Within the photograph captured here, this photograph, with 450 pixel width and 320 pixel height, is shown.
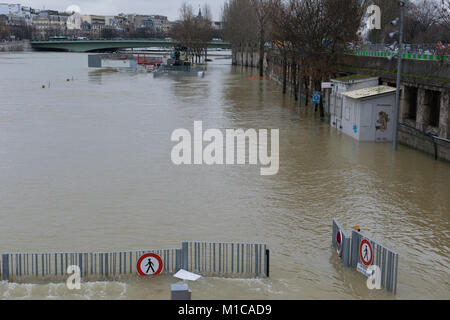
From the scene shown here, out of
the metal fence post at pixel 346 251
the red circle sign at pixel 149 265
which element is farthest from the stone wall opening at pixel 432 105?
the red circle sign at pixel 149 265

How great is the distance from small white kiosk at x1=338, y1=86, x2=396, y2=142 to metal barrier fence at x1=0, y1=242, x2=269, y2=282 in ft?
55.0

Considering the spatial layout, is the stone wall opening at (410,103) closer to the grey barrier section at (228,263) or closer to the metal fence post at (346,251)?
the metal fence post at (346,251)

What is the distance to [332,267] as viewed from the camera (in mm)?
13039

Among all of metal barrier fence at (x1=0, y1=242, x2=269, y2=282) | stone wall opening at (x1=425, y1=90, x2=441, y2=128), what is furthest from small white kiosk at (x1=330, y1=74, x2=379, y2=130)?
metal barrier fence at (x1=0, y1=242, x2=269, y2=282)

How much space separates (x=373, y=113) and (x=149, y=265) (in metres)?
18.5

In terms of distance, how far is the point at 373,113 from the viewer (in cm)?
2812

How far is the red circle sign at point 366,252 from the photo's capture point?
39.3 feet

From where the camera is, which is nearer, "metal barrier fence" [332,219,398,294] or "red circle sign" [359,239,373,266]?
"metal barrier fence" [332,219,398,294]

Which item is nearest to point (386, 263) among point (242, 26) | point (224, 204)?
point (224, 204)

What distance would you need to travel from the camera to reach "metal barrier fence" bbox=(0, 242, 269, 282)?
39.5ft

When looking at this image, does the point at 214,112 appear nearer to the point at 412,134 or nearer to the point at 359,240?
the point at 412,134

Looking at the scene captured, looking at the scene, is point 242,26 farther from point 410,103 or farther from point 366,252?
point 366,252

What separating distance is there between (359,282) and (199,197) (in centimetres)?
762

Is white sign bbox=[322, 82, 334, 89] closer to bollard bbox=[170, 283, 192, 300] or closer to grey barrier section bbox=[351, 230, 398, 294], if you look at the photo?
grey barrier section bbox=[351, 230, 398, 294]
